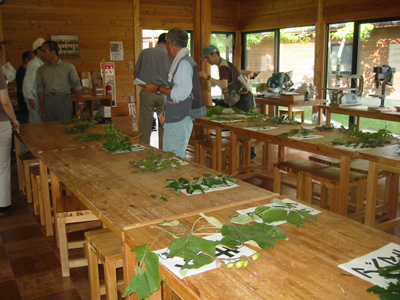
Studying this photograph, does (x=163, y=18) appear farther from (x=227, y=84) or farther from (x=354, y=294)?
(x=354, y=294)

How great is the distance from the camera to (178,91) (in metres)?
3.50

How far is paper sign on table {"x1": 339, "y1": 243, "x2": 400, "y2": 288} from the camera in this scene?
4.46 ft

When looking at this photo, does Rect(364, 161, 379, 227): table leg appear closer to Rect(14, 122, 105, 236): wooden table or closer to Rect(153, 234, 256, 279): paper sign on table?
Rect(153, 234, 256, 279): paper sign on table

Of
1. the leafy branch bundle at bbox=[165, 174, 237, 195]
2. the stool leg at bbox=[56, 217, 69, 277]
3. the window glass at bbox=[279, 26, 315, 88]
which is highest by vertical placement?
the window glass at bbox=[279, 26, 315, 88]

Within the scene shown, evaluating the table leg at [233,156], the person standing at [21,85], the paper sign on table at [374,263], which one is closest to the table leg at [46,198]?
the table leg at [233,156]

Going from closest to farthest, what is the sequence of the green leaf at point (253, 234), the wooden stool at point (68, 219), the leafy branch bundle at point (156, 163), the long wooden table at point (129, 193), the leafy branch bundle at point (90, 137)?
the green leaf at point (253, 234) → the long wooden table at point (129, 193) → the leafy branch bundle at point (156, 163) → the wooden stool at point (68, 219) → the leafy branch bundle at point (90, 137)

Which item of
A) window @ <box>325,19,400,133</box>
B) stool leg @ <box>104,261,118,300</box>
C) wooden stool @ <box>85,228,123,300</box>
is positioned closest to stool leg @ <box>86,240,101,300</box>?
wooden stool @ <box>85,228,123,300</box>

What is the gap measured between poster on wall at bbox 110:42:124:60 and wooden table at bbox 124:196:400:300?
7513 millimetres

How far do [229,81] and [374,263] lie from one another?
4.42 m

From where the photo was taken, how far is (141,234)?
1.73m

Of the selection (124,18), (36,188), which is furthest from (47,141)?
(124,18)

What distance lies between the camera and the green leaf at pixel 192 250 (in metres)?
1.44

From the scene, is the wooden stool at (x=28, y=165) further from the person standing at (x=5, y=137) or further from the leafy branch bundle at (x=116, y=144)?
the leafy branch bundle at (x=116, y=144)

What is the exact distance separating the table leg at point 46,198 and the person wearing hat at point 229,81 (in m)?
2.60
